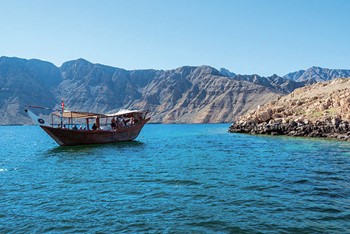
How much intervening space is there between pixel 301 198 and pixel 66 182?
13.0m

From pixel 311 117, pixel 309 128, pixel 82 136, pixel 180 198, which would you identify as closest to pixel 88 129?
pixel 82 136

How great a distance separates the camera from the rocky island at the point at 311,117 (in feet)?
157

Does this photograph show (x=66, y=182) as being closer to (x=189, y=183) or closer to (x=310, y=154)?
(x=189, y=183)

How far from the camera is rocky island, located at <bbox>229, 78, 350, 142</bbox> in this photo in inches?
1881

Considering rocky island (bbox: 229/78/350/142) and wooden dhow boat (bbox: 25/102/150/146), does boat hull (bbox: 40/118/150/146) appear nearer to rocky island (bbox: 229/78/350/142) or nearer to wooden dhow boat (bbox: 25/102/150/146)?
wooden dhow boat (bbox: 25/102/150/146)

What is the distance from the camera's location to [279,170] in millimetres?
21969

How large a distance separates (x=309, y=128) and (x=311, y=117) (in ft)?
15.7

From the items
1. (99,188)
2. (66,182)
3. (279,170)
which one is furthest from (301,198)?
(66,182)

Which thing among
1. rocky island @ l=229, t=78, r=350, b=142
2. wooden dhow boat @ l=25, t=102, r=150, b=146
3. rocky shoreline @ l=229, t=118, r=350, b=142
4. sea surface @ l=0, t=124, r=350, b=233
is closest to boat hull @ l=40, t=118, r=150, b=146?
wooden dhow boat @ l=25, t=102, r=150, b=146

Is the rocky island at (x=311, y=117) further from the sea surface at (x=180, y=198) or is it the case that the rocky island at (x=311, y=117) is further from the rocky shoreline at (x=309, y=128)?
the sea surface at (x=180, y=198)

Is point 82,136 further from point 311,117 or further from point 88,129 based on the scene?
point 311,117

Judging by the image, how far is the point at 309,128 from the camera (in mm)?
50219

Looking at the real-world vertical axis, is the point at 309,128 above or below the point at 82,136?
above

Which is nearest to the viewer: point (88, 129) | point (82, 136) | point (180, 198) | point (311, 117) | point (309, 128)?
point (180, 198)
